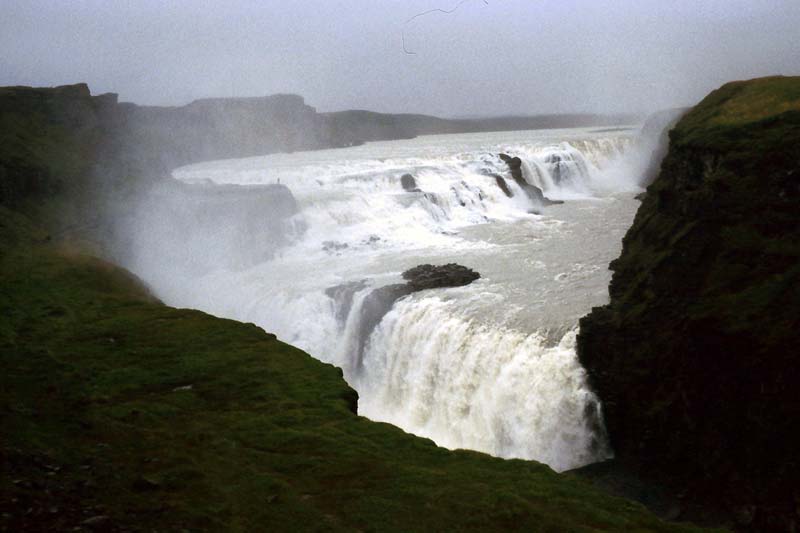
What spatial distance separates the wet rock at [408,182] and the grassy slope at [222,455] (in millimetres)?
24697

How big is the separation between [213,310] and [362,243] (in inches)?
316

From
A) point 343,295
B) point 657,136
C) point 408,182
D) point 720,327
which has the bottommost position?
point 343,295

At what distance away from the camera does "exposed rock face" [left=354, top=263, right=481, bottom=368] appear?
862 inches

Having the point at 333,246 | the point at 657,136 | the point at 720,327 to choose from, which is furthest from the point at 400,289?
the point at 657,136

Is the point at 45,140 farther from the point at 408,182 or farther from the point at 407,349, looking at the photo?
the point at 407,349

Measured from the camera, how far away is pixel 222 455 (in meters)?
9.10

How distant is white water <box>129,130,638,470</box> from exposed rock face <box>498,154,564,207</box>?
22.7 inches

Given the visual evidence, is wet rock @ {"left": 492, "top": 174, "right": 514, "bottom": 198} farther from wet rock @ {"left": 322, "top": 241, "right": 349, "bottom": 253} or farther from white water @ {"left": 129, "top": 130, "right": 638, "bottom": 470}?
wet rock @ {"left": 322, "top": 241, "right": 349, "bottom": 253}

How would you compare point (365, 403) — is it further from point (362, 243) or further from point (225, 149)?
point (225, 149)

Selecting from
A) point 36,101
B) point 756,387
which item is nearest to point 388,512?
point 756,387

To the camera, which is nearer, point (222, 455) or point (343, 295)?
point (222, 455)

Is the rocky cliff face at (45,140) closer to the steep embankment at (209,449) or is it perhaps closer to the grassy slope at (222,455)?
the steep embankment at (209,449)

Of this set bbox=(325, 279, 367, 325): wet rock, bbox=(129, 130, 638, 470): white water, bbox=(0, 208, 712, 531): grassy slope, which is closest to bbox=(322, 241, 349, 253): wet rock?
bbox=(129, 130, 638, 470): white water

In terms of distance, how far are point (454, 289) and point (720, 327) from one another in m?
9.42
